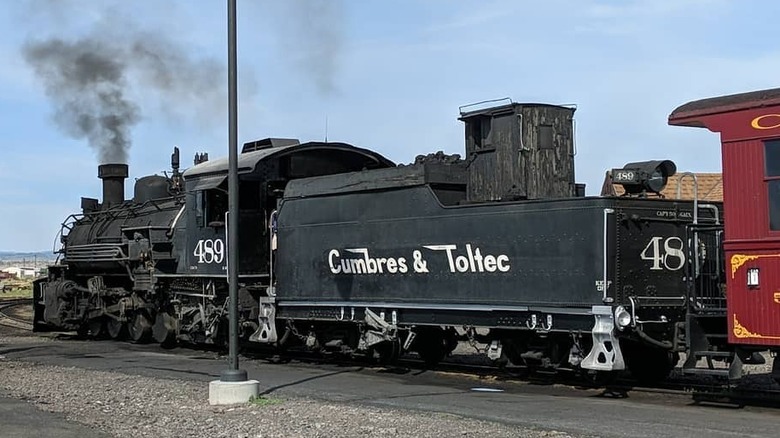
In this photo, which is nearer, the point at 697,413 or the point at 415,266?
the point at 697,413

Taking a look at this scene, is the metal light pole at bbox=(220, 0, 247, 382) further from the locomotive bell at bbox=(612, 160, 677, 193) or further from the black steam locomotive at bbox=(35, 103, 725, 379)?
the locomotive bell at bbox=(612, 160, 677, 193)

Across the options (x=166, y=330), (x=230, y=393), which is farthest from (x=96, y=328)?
(x=230, y=393)

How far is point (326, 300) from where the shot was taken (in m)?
15.2

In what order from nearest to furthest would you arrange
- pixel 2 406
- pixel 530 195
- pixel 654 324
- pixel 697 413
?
pixel 697 413, pixel 2 406, pixel 654 324, pixel 530 195

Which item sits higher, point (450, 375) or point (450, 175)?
point (450, 175)

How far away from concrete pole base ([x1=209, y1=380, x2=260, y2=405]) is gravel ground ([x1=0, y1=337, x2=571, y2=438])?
0.14 metres

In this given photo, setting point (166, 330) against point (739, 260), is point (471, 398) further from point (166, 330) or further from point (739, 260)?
point (166, 330)

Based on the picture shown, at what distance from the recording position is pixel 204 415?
988cm

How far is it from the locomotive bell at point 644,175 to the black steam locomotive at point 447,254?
0.02 m

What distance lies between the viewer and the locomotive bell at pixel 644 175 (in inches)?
472

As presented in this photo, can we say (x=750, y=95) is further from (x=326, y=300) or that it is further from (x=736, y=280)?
(x=326, y=300)

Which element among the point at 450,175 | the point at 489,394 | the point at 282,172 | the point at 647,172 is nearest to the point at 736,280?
the point at 647,172

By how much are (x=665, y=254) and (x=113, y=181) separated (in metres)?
16.3

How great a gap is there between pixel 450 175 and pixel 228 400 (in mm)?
4808
